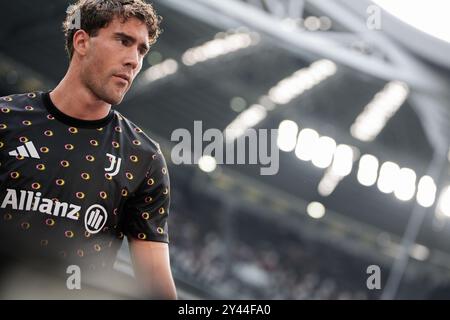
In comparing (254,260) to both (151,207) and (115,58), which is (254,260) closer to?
(151,207)

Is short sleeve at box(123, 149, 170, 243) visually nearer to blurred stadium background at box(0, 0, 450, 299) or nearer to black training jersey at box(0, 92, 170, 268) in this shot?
black training jersey at box(0, 92, 170, 268)

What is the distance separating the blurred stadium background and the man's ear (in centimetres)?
722

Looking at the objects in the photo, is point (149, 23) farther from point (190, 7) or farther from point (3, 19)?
point (3, 19)

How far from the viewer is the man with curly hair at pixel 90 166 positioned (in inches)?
68.3

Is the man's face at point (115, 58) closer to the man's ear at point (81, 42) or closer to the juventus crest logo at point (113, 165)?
the man's ear at point (81, 42)

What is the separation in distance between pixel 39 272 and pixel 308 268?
19.5 metres

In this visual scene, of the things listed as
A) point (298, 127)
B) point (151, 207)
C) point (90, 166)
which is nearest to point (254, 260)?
point (298, 127)

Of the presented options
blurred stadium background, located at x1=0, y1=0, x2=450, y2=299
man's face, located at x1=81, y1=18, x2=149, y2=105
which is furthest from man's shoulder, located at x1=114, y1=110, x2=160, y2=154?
blurred stadium background, located at x1=0, y1=0, x2=450, y2=299

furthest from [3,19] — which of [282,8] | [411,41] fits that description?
[411,41]

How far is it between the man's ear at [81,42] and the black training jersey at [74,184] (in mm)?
172

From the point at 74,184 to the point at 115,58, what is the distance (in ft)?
1.23

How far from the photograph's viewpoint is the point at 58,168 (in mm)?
1776

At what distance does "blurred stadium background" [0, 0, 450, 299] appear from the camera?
10.9 meters

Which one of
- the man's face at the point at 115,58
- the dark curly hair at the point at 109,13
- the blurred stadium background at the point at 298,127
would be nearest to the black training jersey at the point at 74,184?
the man's face at the point at 115,58
